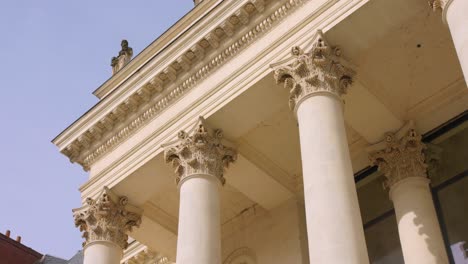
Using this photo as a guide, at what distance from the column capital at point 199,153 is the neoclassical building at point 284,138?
4 centimetres

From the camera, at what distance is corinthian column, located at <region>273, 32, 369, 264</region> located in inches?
485

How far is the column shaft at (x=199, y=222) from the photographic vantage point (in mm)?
15195

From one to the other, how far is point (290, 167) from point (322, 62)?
5050mm

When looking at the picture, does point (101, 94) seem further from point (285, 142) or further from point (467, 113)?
point (467, 113)

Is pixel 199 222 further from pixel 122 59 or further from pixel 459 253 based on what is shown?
pixel 122 59

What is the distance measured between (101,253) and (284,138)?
17.4ft

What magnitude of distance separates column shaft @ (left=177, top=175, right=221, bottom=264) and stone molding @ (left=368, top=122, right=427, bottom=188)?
3884mm

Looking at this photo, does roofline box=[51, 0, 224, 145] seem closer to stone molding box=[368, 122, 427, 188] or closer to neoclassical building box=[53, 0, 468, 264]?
neoclassical building box=[53, 0, 468, 264]

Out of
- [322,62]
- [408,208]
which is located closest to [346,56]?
[322,62]

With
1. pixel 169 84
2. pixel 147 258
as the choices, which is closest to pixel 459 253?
pixel 169 84

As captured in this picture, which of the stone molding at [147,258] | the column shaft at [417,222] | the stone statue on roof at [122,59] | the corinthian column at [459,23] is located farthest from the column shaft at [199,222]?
the stone statue on roof at [122,59]

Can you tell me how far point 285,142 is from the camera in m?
18.5

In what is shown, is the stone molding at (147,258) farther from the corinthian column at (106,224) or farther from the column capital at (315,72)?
the column capital at (315,72)

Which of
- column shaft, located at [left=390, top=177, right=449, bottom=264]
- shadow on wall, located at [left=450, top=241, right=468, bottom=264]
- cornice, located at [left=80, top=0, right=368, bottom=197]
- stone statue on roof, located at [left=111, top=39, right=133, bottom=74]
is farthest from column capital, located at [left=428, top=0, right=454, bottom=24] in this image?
stone statue on roof, located at [left=111, top=39, right=133, bottom=74]
